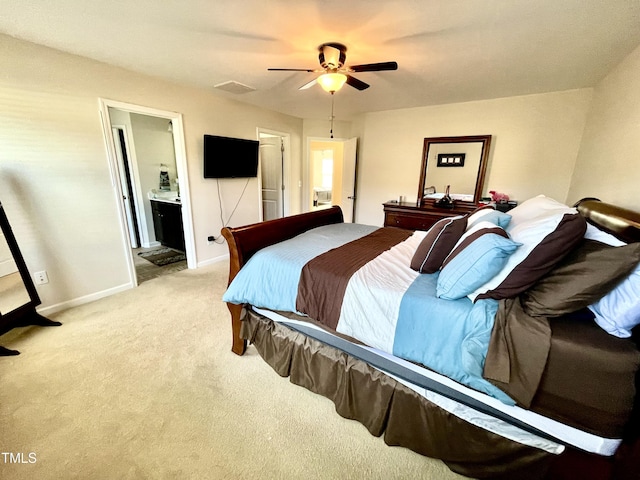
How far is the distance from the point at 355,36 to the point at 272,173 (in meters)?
3.34

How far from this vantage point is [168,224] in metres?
4.23

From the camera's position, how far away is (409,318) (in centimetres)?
122

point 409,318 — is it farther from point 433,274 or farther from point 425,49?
point 425,49

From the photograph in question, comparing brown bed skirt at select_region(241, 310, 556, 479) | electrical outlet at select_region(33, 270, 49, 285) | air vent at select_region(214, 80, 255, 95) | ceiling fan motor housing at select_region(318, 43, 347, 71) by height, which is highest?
air vent at select_region(214, 80, 255, 95)

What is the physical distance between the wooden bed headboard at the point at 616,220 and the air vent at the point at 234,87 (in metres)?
3.39

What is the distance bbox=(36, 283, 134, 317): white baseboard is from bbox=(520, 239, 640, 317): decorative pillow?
370 centimetres

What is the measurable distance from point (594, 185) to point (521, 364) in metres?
2.62

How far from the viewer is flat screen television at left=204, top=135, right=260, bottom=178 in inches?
138

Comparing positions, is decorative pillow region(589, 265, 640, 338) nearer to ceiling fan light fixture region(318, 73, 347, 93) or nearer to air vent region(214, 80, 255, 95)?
ceiling fan light fixture region(318, 73, 347, 93)

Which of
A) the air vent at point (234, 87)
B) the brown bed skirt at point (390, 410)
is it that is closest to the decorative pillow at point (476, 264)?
the brown bed skirt at point (390, 410)

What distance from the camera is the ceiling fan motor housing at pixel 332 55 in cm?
206

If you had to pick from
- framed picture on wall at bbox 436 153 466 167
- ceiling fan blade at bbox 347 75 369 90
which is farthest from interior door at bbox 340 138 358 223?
ceiling fan blade at bbox 347 75 369 90

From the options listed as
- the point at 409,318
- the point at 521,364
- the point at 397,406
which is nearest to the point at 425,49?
the point at 409,318

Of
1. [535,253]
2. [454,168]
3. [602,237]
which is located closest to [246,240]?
[535,253]
